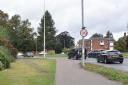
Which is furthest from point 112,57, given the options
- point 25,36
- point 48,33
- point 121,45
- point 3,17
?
point 48,33

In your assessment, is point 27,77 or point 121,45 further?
point 121,45

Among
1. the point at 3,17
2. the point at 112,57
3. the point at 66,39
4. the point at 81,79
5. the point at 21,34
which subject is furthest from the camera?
the point at 66,39

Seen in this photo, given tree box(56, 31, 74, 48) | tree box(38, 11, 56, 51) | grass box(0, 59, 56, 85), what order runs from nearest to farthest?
grass box(0, 59, 56, 85) → tree box(38, 11, 56, 51) → tree box(56, 31, 74, 48)

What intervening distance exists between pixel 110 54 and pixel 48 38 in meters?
112

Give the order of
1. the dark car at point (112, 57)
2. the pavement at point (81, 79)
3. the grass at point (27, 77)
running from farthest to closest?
1. the dark car at point (112, 57)
2. the grass at point (27, 77)
3. the pavement at point (81, 79)

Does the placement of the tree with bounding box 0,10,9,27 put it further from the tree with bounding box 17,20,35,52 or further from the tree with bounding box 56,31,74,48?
the tree with bounding box 56,31,74,48

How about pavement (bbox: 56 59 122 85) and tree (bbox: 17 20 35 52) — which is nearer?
pavement (bbox: 56 59 122 85)

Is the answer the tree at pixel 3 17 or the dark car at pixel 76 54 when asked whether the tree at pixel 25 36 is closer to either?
the tree at pixel 3 17

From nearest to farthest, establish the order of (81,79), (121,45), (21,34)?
(81,79), (21,34), (121,45)

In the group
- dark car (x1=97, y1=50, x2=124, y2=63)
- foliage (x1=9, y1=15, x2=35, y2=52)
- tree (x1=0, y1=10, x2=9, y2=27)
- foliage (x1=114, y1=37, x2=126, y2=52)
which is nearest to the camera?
dark car (x1=97, y1=50, x2=124, y2=63)

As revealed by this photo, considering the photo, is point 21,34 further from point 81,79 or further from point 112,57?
point 81,79

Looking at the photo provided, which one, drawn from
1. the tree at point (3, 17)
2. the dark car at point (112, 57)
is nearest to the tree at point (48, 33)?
the tree at point (3, 17)

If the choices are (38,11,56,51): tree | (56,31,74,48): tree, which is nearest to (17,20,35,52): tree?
(38,11,56,51): tree

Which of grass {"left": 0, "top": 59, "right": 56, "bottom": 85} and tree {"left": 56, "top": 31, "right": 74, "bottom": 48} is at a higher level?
tree {"left": 56, "top": 31, "right": 74, "bottom": 48}
